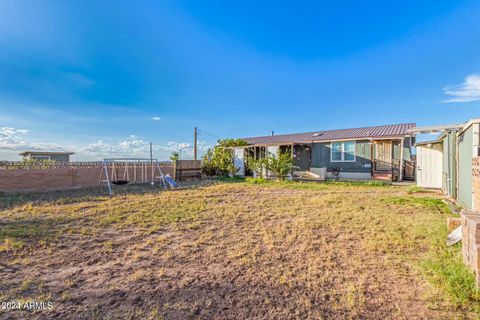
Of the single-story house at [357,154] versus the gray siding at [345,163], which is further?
the gray siding at [345,163]

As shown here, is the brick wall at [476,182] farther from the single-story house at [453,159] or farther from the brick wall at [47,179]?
the brick wall at [47,179]

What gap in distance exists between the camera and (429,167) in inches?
372

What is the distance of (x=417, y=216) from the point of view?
527 centimetres

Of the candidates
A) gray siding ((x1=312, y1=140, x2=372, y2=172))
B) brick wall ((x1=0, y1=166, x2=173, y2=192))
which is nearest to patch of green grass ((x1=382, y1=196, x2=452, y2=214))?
A: gray siding ((x1=312, y1=140, x2=372, y2=172))

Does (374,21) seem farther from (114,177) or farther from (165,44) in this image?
(114,177)

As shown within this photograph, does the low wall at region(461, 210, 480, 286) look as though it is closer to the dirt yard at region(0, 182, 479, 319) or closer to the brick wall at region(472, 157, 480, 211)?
the dirt yard at region(0, 182, 479, 319)

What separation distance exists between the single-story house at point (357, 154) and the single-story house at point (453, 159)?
2782 millimetres

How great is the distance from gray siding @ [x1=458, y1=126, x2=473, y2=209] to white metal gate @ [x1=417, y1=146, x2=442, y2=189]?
3.68m

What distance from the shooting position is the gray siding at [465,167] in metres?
4.88

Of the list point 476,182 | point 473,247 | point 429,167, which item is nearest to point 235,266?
point 473,247

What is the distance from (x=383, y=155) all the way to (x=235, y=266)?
A: 43.6 feet

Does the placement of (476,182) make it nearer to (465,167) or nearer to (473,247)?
(465,167)

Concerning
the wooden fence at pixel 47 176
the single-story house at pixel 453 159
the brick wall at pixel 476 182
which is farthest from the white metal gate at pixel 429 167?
the wooden fence at pixel 47 176

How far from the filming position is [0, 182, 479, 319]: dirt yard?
2.10 metres
